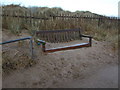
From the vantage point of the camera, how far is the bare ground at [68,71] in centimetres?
354

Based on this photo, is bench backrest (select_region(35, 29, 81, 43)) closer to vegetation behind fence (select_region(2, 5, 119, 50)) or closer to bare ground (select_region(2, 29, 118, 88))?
bare ground (select_region(2, 29, 118, 88))

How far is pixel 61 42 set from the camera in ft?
21.7

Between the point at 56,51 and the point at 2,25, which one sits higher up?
the point at 2,25

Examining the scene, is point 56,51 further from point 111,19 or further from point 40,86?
point 111,19

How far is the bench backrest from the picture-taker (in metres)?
6.02

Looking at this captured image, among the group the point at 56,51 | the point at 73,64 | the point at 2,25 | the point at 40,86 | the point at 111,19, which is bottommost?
the point at 40,86

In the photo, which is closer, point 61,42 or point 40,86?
→ point 40,86

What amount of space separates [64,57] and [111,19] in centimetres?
765

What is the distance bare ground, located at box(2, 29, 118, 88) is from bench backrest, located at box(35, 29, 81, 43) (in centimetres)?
68

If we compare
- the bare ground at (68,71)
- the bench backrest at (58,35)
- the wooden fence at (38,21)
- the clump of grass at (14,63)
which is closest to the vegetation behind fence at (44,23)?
the wooden fence at (38,21)

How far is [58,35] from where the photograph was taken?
6.56 m

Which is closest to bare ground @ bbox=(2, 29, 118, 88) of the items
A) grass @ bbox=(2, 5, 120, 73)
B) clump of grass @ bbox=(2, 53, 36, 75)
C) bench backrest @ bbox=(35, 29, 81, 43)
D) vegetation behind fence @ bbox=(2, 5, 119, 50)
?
clump of grass @ bbox=(2, 53, 36, 75)

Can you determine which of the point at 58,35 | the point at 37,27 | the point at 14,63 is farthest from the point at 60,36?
the point at 14,63


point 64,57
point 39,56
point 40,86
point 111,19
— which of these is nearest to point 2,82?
point 40,86
